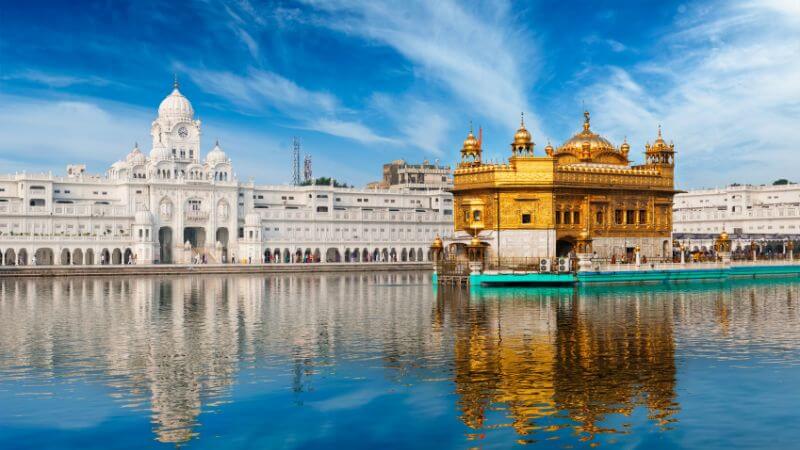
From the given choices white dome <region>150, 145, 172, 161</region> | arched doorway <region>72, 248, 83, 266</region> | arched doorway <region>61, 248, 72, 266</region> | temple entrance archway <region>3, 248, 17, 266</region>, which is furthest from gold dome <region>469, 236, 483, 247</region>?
white dome <region>150, 145, 172, 161</region>

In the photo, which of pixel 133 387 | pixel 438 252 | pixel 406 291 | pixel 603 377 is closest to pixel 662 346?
pixel 603 377

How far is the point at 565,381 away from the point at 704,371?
365 centimetres

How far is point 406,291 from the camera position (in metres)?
50.1

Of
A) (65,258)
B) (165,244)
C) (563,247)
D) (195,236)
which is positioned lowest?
(65,258)

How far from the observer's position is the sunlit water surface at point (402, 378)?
1509 cm

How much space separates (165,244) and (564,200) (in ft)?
194

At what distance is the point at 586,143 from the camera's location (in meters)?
64.8

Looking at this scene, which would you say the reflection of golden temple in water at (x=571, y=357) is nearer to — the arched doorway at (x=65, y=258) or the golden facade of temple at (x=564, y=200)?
the golden facade of temple at (x=564, y=200)

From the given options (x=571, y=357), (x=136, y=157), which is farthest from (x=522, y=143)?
(x=136, y=157)

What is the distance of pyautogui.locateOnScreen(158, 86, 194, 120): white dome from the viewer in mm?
111250

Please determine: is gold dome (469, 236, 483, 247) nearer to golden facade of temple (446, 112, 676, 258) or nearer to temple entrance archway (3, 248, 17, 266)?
golden facade of temple (446, 112, 676, 258)

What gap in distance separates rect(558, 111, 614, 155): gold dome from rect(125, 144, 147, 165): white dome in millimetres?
57906

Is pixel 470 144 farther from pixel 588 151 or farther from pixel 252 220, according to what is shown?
pixel 252 220

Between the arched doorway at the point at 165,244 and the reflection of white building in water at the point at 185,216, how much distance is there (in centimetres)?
11
